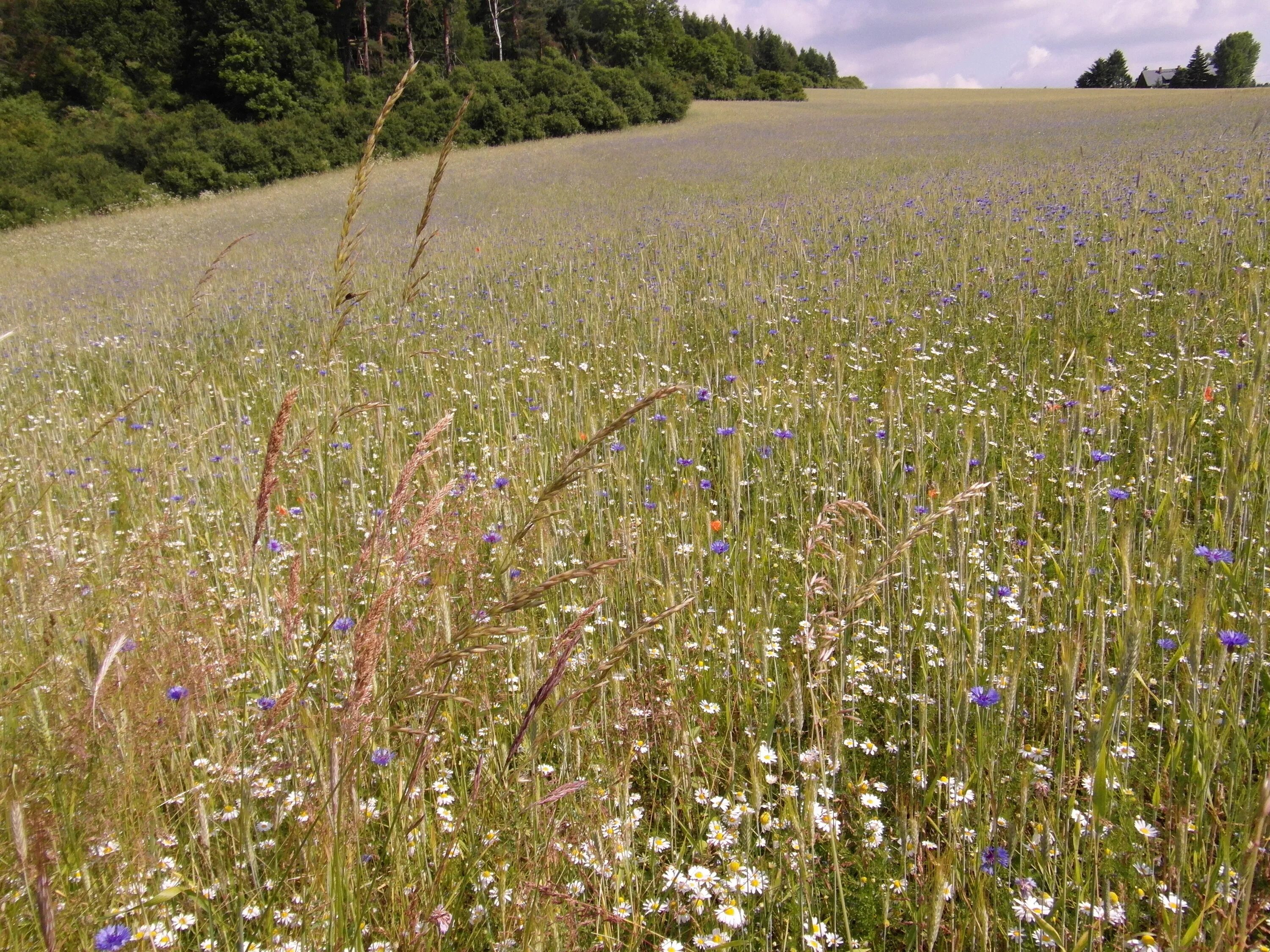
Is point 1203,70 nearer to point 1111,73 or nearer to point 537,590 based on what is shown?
point 1111,73

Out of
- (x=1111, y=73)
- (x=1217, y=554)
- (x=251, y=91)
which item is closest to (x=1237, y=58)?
(x=1111, y=73)

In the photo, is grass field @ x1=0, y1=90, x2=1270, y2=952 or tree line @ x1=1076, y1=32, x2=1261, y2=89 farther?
tree line @ x1=1076, y1=32, x2=1261, y2=89

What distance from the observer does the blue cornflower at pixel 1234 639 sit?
153 centimetres

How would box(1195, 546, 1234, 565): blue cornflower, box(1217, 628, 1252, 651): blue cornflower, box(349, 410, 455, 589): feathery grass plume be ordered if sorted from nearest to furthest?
box(349, 410, 455, 589): feathery grass plume
box(1217, 628, 1252, 651): blue cornflower
box(1195, 546, 1234, 565): blue cornflower

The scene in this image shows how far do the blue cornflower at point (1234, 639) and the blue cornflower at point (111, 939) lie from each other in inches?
76.4

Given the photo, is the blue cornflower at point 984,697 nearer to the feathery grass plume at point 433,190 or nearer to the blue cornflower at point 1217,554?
the blue cornflower at point 1217,554

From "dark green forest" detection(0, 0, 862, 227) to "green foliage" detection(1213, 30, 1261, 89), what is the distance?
178 feet

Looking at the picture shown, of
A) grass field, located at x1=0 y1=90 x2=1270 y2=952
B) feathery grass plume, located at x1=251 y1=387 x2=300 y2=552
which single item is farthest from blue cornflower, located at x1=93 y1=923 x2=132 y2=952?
feathery grass plume, located at x1=251 y1=387 x2=300 y2=552

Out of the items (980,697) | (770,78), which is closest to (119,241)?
(980,697)

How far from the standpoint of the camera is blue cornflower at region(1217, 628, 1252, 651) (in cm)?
153

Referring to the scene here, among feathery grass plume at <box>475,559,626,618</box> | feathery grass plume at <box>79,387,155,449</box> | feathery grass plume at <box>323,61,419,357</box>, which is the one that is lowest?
feathery grass plume at <box>475,559,626,618</box>

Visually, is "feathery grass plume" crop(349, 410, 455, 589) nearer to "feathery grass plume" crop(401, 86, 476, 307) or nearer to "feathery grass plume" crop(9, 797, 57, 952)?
"feathery grass plume" crop(401, 86, 476, 307)

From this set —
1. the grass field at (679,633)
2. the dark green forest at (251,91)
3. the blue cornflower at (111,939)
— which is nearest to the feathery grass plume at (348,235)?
the grass field at (679,633)

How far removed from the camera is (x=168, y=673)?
175 cm
